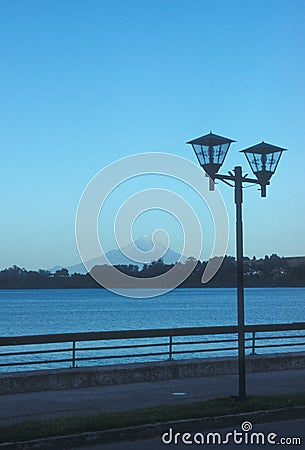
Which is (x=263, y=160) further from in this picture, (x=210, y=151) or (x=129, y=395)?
(x=129, y=395)

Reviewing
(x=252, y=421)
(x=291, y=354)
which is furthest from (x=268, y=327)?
(x=252, y=421)

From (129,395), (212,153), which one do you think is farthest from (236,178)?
(129,395)

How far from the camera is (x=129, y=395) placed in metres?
13.8

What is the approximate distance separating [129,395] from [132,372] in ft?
6.33

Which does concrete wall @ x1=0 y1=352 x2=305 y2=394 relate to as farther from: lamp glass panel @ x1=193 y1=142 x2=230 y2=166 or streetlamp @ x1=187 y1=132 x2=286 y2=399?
lamp glass panel @ x1=193 y1=142 x2=230 y2=166

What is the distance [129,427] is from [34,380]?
4.17 meters

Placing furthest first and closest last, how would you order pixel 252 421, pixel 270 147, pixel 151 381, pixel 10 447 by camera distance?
pixel 151 381 → pixel 270 147 → pixel 252 421 → pixel 10 447

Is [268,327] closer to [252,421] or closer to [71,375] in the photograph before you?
[71,375]

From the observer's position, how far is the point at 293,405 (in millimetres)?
12453

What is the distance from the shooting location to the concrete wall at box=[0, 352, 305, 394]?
563 inches

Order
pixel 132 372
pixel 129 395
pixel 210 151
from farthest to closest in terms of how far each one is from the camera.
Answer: pixel 132 372, pixel 129 395, pixel 210 151

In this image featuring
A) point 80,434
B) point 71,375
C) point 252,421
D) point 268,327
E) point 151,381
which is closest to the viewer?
point 80,434

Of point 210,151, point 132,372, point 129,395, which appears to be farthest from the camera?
point 132,372

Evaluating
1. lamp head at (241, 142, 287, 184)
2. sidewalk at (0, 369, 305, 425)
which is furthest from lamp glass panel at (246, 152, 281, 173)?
sidewalk at (0, 369, 305, 425)
